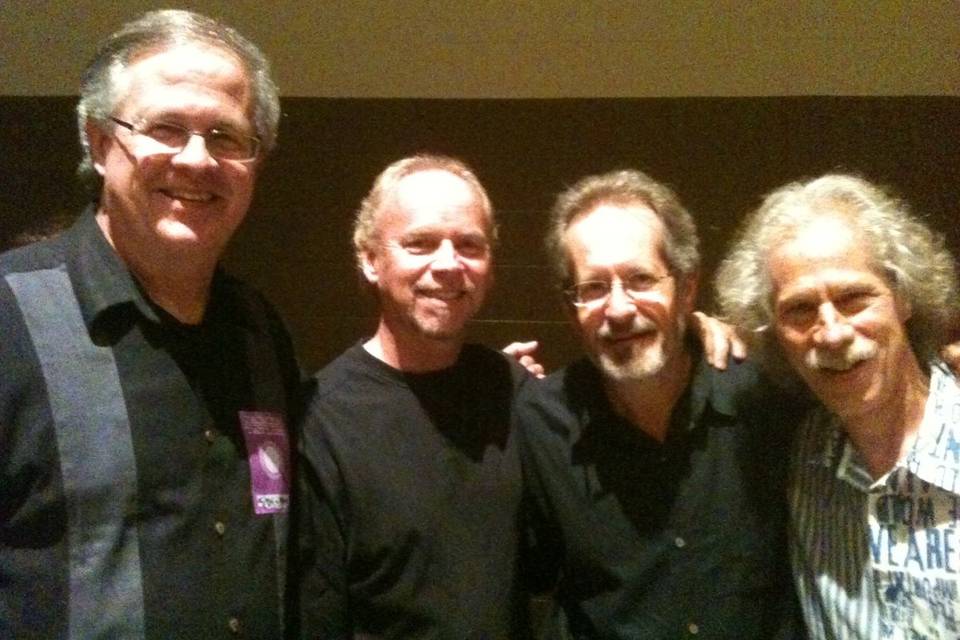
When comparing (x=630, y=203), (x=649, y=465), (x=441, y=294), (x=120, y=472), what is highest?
(x=630, y=203)

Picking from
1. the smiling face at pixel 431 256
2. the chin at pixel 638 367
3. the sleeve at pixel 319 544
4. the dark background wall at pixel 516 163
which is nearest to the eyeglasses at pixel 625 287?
the chin at pixel 638 367

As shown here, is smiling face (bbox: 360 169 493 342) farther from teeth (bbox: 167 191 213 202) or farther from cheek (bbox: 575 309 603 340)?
teeth (bbox: 167 191 213 202)

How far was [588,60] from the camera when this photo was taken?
2.97 metres

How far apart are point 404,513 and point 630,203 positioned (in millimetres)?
802

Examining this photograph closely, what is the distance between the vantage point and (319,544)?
1656mm

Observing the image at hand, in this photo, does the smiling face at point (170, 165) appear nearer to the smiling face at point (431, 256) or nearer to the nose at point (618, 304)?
the smiling face at point (431, 256)

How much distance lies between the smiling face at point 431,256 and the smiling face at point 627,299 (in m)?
0.22

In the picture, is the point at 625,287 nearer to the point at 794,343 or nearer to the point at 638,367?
the point at 638,367

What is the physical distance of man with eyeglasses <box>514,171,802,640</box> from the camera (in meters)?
1.67

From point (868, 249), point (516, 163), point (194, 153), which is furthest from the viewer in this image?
point (516, 163)

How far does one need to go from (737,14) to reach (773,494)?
1.87 m

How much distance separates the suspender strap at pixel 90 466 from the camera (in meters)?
1.29

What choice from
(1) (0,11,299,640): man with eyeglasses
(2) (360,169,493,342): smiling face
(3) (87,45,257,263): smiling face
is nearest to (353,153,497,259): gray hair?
(2) (360,169,493,342): smiling face

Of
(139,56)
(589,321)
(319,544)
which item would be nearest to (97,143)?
(139,56)
